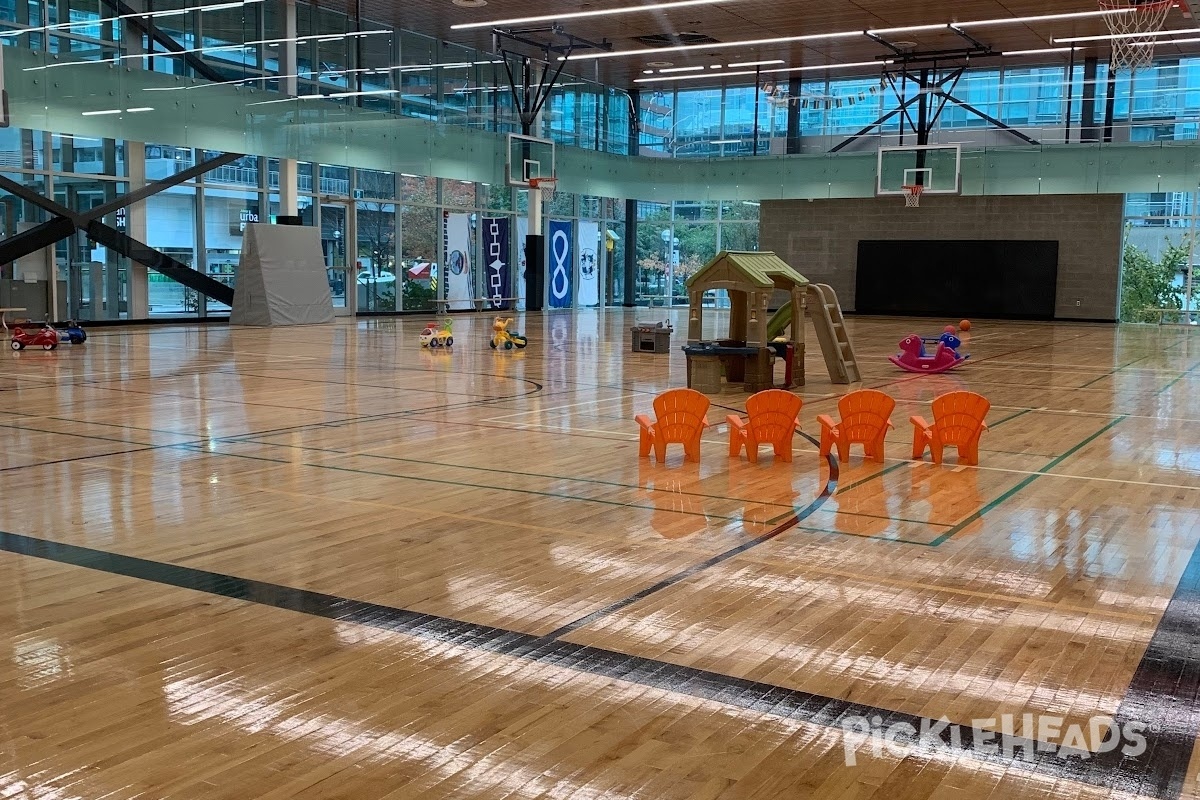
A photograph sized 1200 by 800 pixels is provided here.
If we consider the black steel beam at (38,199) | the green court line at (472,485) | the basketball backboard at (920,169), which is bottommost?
the green court line at (472,485)

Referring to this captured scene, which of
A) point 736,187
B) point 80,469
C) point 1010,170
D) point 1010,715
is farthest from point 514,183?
point 1010,715

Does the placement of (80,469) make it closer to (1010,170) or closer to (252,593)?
(252,593)

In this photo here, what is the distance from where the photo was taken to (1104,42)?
2598 centimetres

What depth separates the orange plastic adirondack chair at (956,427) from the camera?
8.52 meters

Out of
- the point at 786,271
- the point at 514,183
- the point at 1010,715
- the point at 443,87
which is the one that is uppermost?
the point at 443,87

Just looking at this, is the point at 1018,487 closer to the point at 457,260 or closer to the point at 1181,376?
the point at 1181,376

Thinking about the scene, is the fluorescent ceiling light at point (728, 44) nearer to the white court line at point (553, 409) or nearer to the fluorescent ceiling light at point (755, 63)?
the fluorescent ceiling light at point (755, 63)

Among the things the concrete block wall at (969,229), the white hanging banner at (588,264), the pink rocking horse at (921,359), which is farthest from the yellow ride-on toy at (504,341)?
the concrete block wall at (969,229)

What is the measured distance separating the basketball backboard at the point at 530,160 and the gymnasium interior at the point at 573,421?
94 centimetres

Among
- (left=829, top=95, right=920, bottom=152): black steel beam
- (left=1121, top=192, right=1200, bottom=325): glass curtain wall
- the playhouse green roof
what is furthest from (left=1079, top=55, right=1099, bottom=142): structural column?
the playhouse green roof

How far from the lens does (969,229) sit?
3183cm

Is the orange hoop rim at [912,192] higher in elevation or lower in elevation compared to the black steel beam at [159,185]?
higher

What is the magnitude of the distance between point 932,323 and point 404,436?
2192 cm

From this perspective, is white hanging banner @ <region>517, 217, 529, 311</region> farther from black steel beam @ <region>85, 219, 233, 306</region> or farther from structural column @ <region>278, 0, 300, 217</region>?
black steel beam @ <region>85, 219, 233, 306</region>
